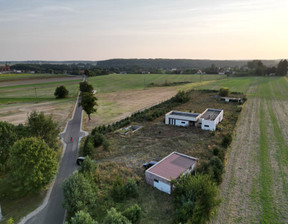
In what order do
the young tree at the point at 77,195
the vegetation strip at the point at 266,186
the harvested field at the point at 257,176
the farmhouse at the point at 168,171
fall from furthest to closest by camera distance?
the farmhouse at the point at 168,171 → the harvested field at the point at 257,176 → the vegetation strip at the point at 266,186 → the young tree at the point at 77,195

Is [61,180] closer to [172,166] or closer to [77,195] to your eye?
[77,195]

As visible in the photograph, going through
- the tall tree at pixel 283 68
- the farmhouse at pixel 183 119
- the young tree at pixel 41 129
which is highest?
the tall tree at pixel 283 68

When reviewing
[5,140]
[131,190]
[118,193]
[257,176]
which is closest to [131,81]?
[5,140]

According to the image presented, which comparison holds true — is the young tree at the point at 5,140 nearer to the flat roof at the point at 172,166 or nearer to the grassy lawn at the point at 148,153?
the grassy lawn at the point at 148,153

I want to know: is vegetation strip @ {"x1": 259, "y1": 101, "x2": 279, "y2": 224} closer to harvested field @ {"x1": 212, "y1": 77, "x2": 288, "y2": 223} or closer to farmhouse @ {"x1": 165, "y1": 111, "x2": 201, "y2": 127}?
harvested field @ {"x1": 212, "y1": 77, "x2": 288, "y2": 223}

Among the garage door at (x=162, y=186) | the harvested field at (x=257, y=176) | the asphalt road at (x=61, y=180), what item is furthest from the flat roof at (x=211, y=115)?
the asphalt road at (x=61, y=180)

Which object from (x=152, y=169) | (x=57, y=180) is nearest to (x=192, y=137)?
(x=152, y=169)

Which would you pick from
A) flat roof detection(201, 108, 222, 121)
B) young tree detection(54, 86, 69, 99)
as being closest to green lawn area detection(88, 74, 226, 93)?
young tree detection(54, 86, 69, 99)
